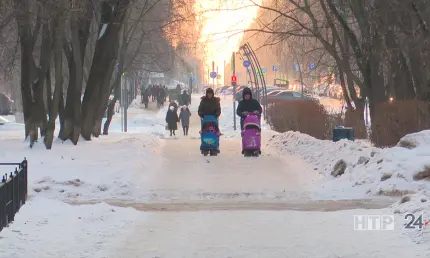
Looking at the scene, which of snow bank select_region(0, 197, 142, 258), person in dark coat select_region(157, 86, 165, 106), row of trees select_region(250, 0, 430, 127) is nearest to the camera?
snow bank select_region(0, 197, 142, 258)

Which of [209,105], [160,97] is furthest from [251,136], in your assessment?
[160,97]

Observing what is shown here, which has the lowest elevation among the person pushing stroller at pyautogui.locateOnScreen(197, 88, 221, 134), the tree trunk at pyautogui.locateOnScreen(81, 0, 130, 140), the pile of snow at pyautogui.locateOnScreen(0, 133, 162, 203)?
the pile of snow at pyautogui.locateOnScreen(0, 133, 162, 203)

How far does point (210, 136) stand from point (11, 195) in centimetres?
1018

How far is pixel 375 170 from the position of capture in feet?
40.7

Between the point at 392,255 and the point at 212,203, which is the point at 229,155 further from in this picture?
the point at 392,255

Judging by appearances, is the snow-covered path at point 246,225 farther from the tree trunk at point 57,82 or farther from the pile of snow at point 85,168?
the tree trunk at point 57,82

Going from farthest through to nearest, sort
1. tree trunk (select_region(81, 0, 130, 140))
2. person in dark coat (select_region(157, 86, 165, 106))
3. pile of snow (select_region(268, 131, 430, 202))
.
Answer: person in dark coat (select_region(157, 86, 165, 106))
tree trunk (select_region(81, 0, 130, 140))
pile of snow (select_region(268, 131, 430, 202))

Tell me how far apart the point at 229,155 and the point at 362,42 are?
5824mm

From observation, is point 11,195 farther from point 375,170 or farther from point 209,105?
point 209,105

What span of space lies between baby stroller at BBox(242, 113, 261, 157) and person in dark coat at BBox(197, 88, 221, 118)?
0.84m

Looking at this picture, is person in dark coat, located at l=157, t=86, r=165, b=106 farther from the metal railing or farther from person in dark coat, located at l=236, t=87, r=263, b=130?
the metal railing

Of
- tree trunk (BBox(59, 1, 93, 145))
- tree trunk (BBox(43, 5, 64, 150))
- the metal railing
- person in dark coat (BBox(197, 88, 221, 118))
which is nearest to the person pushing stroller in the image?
person in dark coat (BBox(197, 88, 221, 118))

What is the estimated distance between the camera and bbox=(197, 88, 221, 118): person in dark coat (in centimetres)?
1827

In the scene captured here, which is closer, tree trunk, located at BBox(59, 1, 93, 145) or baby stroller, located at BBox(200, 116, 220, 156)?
baby stroller, located at BBox(200, 116, 220, 156)
